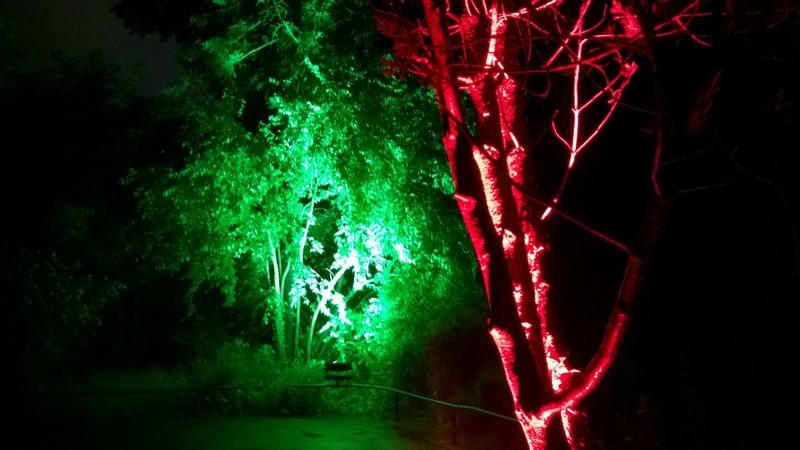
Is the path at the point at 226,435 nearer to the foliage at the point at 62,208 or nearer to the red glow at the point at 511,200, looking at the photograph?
the foliage at the point at 62,208

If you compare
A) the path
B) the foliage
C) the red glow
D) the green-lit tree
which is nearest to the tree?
the red glow

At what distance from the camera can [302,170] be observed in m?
15.1

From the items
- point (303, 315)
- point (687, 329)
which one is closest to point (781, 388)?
point (687, 329)

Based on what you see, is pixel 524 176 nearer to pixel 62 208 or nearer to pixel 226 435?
pixel 226 435

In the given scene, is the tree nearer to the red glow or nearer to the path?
the red glow

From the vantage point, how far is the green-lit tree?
14.3 metres

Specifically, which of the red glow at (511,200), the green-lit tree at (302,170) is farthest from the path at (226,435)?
the red glow at (511,200)

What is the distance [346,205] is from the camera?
15477 mm

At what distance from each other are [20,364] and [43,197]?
3.51 meters

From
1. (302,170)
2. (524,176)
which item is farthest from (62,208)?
(524,176)

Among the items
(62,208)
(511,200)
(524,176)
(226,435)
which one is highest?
(62,208)

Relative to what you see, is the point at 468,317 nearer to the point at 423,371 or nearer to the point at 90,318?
the point at 423,371

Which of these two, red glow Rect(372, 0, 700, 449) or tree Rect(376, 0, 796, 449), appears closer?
tree Rect(376, 0, 796, 449)

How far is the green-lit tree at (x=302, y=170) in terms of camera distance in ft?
46.9
